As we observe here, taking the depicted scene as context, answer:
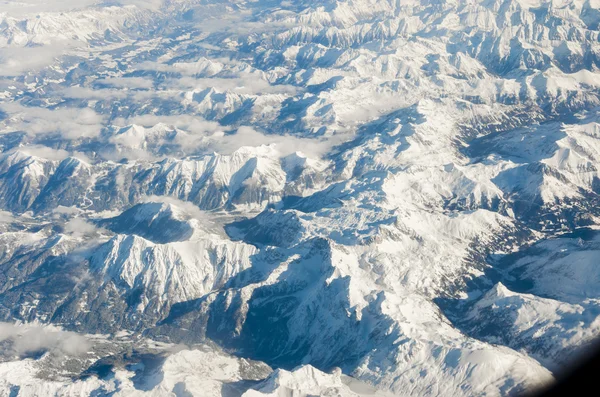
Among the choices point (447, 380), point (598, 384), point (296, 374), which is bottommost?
point (447, 380)

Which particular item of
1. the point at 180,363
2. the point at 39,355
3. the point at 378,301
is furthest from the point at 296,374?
the point at 39,355

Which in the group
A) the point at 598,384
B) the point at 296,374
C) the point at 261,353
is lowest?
the point at 261,353

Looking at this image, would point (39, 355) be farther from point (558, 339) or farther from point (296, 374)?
point (558, 339)

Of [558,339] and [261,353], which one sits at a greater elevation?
[558,339]

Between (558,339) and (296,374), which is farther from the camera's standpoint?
(558,339)

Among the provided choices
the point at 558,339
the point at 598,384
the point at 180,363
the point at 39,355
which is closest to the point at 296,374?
the point at 180,363

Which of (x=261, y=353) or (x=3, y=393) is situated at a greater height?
(x=3, y=393)

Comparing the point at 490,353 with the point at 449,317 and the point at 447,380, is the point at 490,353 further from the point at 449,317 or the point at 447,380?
the point at 449,317

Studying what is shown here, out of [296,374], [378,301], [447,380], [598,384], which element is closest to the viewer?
[598,384]

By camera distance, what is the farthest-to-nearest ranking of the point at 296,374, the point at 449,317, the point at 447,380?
the point at 449,317 < the point at 447,380 < the point at 296,374

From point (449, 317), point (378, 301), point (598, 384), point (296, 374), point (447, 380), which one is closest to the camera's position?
point (598, 384)
